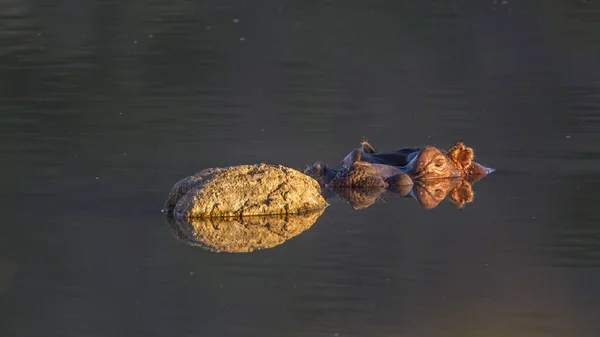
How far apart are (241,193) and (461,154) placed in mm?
3262

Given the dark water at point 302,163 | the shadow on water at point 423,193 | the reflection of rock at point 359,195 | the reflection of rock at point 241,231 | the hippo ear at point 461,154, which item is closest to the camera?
the dark water at point 302,163

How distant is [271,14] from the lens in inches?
1372

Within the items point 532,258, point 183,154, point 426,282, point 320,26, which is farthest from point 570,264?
point 320,26

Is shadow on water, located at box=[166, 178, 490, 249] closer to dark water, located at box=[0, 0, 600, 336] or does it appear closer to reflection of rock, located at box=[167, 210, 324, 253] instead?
reflection of rock, located at box=[167, 210, 324, 253]

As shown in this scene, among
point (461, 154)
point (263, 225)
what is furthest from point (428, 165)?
point (263, 225)

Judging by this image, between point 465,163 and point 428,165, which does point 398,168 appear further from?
point 465,163

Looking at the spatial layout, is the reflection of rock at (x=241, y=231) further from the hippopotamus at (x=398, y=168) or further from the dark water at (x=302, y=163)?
the hippopotamus at (x=398, y=168)

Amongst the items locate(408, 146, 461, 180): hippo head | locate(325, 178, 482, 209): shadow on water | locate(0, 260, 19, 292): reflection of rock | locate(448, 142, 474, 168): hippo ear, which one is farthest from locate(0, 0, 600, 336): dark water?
locate(408, 146, 461, 180): hippo head

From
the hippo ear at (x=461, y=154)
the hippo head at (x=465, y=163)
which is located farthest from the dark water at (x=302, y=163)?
the hippo ear at (x=461, y=154)

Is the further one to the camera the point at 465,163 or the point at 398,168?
the point at 465,163

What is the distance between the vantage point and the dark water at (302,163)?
387 inches

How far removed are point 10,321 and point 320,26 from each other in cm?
2388

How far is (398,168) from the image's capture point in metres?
15.0

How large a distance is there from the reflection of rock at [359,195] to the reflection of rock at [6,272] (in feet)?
11.7
